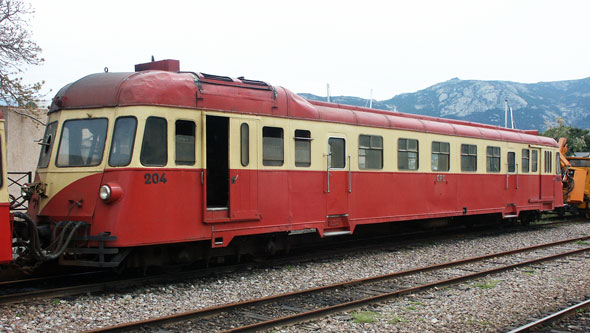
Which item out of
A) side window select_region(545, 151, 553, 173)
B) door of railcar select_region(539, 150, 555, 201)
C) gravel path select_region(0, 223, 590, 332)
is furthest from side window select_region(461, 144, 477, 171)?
side window select_region(545, 151, 553, 173)

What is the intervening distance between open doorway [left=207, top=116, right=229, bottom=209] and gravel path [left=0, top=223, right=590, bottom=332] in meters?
1.54

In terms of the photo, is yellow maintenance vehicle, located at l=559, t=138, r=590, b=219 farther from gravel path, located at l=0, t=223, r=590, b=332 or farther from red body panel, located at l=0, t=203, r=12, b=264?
red body panel, located at l=0, t=203, r=12, b=264

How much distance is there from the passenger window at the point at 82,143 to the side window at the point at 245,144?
234 cm

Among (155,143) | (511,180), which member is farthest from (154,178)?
(511,180)

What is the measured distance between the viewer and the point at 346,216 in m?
12.0

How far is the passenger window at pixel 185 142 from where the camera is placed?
29.6ft

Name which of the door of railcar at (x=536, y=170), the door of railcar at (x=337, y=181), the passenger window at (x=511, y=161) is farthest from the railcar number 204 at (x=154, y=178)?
the door of railcar at (x=536, y=170)

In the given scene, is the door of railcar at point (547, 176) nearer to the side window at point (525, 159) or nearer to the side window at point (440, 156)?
the side window at point (525, 159)

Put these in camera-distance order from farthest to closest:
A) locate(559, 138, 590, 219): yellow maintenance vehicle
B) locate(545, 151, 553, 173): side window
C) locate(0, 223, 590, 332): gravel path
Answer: locate(559, 138, 590, 219): yellow maintenance vehicle < locate(545, 151, 553, 173): side window < locate(0, 223, 590, 332): gravel path

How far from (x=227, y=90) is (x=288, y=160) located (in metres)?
1.88

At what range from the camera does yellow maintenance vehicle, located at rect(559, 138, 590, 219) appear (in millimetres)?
23484

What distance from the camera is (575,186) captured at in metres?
23.7

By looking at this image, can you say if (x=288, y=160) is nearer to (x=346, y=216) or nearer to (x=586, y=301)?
(x=346, y=216)

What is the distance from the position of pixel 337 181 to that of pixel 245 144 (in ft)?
8.89
